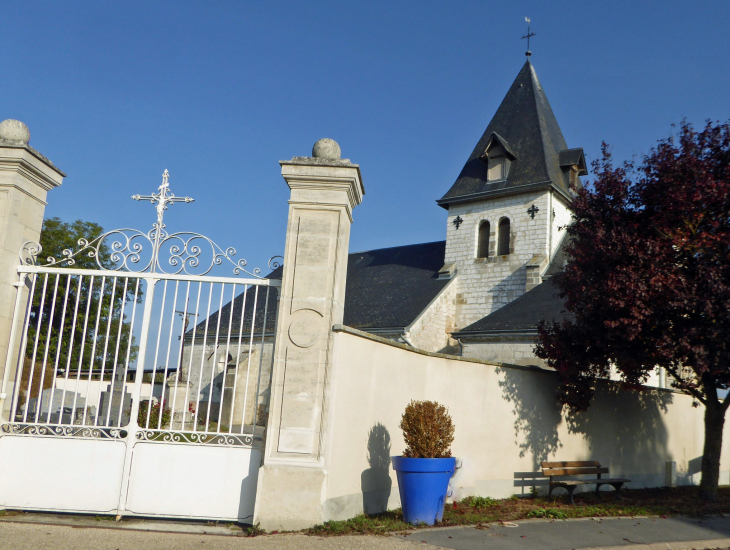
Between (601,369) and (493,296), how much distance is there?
15.1 meters

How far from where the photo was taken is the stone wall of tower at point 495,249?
82.0ft

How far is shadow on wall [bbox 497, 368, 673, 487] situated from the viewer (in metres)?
9.68

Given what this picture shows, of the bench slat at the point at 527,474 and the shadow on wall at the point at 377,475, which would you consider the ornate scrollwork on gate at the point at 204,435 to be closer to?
the shadow on wall at the point at 377,475

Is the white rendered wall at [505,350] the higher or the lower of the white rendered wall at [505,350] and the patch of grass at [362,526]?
the higher

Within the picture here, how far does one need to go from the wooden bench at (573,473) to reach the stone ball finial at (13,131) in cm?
837

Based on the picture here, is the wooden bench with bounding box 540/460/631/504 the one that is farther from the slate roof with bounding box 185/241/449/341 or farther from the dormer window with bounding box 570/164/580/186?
the dormer window with bounding box 570/164/580/186

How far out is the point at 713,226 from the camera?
898 centimetres

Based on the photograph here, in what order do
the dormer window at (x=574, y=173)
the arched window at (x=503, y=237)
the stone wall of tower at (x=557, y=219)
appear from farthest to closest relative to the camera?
the dormer window at (x=574, y=173)
the arched window at (x=503, y=237)
the stone wall of tower at (x=557, y=219)

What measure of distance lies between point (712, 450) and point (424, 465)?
593cm

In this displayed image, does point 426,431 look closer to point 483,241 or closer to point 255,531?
point 255,531

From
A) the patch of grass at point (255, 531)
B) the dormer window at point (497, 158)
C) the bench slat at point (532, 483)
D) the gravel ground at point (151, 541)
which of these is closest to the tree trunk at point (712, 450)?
the bench slat at point (532, 483)

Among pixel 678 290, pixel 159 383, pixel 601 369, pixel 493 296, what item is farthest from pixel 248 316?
pixel 678 290

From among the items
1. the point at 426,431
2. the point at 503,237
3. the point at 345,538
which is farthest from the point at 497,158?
the point at 345,538

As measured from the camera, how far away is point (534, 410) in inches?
387
